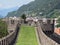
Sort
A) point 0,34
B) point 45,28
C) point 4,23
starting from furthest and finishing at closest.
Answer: point 4,23
point 45,28
point 0,34

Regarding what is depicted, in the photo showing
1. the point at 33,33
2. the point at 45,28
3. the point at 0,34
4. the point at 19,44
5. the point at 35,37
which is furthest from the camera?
the point at 45,28

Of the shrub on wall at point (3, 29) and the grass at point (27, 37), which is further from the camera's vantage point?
the shrub on wall at point (3, 29)

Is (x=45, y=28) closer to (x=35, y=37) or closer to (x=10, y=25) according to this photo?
(x=10, y=25)

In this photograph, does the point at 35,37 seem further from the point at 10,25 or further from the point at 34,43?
the point at 10,25

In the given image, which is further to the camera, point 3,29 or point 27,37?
point 3,29

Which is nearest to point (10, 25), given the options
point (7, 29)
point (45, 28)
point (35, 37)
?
point (7, 29)

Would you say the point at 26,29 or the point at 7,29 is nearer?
the point at 26,29

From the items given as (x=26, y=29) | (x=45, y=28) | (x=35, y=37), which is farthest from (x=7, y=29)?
(x=35, y=37)

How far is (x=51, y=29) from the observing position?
63.8m

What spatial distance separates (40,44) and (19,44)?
2.12m

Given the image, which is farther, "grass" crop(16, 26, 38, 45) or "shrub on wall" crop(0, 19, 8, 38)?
"shrub on wall" crop(0, 19, 8, 38)

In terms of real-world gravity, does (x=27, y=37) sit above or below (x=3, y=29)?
below

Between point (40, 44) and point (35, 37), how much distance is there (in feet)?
22.1

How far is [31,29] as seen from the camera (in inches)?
2035
